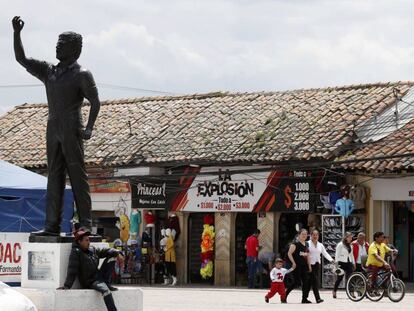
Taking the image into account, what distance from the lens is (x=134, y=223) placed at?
38031 mm

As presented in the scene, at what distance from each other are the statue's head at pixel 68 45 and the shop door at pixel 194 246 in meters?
19.8

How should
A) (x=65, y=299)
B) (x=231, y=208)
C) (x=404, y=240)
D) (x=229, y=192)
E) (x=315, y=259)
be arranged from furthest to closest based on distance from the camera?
(x=229, y=192) → (x=231, y=208) → (x=404, y=240) → (x=315, y=259) → (x=65, y=299)

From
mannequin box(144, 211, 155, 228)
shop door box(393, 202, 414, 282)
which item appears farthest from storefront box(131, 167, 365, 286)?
shop door box(393, 202, 414, 282)

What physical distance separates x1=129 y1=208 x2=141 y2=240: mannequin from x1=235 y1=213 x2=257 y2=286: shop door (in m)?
3.38

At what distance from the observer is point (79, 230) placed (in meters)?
17.1

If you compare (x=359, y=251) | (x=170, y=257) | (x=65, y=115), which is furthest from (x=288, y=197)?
(x=65, y=115)

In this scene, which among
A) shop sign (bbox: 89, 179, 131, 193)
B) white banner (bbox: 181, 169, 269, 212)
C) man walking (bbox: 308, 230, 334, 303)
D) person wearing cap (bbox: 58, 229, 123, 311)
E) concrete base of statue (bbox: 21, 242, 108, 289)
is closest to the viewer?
person wearing cap (bbox: 58, 229, 123, 311)

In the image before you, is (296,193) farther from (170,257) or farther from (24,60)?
(24,60)

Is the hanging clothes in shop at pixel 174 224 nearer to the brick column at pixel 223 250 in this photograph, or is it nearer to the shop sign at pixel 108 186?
the brick column at pixel 223 250

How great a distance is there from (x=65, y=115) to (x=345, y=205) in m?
17.0

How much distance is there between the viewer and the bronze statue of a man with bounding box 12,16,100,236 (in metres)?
17.4

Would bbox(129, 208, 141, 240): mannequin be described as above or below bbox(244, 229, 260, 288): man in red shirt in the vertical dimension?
above

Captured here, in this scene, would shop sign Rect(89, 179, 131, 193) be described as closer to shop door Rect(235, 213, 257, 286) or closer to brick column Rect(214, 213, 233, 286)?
brick column Rect(214, 213, 233, 286)

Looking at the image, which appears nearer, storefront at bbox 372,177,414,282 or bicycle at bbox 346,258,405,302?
bicycle at bbox 346,258,405,302
